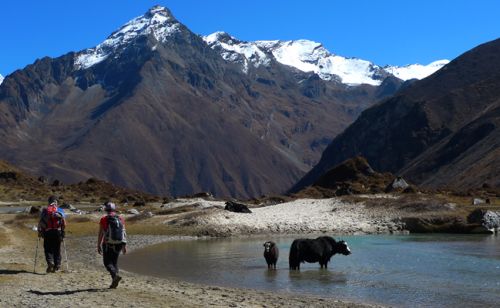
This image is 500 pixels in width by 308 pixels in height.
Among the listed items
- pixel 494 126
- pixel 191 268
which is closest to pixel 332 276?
pixel 191 268

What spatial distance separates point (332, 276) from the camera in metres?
31.7

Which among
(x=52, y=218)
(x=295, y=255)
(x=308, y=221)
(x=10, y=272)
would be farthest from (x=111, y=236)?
(x=308, y=221)

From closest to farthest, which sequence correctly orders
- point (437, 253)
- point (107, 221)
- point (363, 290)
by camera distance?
point (107, 221)
point (363, 290)
point (437, 253)

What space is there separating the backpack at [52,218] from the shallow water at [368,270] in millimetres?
7321

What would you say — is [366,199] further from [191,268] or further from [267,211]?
[191,268]

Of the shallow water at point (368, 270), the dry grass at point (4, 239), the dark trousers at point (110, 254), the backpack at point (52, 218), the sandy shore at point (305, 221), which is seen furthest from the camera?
the sandy shore at point (305, 221)

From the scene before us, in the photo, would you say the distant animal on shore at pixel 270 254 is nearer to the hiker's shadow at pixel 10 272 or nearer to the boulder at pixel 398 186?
the hiker's shadow at pixel 10 272

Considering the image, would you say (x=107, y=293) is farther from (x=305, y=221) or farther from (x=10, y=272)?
(x=305, y=221)

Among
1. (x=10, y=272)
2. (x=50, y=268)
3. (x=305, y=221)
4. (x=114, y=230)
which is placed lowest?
(x=10, y=272)

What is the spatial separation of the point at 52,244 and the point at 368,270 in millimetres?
15306

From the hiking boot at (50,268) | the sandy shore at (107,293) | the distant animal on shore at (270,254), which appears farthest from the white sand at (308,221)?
the hiking boot at (50,268)

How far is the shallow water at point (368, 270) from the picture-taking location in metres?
26.3

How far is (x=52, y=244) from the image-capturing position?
25.8 m

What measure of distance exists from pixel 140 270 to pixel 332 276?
9.49 m
